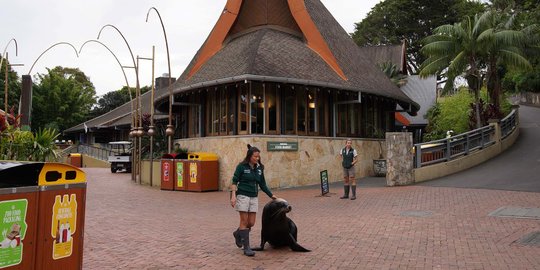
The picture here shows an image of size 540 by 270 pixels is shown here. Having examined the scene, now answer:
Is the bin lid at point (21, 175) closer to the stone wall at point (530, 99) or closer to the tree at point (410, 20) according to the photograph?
the tree at point (410, 20)

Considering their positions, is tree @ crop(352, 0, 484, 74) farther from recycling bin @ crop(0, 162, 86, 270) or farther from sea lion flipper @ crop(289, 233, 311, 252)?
recycling bin @ crop(0, 162, 86, 270)

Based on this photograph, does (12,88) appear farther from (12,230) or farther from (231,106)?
(12,230)

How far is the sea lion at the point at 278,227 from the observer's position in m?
7.32

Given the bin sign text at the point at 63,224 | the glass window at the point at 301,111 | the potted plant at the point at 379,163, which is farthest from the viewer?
the potted plant at the point at 379,163

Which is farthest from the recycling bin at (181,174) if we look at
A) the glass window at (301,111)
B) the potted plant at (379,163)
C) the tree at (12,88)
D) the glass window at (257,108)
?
the tree at (12,88)

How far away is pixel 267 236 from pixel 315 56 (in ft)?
50.9

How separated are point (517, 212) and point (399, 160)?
681 centimetres

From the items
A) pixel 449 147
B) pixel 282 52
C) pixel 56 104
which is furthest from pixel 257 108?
pixel 56 104

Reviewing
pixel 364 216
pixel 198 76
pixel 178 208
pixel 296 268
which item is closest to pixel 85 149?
pixel 198 76

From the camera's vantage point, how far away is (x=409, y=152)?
1723cm

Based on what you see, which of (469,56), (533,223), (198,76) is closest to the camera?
(533,223)

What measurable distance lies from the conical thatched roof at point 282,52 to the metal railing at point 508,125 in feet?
15.7

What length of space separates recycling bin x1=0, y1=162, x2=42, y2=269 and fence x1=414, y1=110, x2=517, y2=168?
15660mm

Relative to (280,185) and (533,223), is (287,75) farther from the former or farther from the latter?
(533,223)
